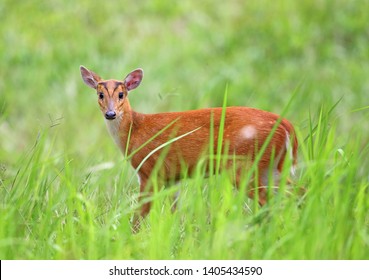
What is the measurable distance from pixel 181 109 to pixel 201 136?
529 centimetres

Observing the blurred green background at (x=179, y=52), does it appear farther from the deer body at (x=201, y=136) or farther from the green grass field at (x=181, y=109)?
the deer body at (x=201, y=136)

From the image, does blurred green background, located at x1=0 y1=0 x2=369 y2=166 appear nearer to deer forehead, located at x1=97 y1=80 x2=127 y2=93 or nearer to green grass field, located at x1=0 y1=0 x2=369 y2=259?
green grass field, located at x1=0 y1=0 x2=369 y2=259

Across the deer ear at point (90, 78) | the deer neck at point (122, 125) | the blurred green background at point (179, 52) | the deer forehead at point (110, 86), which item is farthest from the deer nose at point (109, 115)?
the blurred green background at point (179, 52)

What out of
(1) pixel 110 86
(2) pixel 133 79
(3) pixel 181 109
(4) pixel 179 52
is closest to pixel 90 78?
(1) pixel 110 86

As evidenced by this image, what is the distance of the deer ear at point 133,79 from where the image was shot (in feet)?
21.4

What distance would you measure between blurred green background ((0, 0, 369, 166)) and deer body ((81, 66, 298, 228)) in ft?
19.1

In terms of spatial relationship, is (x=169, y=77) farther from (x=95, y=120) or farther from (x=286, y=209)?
(x=286, y=209)

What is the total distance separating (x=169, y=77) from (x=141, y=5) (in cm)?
256

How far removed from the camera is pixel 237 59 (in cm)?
1509

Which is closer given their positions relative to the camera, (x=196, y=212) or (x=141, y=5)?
(x=196, y=212)

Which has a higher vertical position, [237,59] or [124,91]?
[124,91]

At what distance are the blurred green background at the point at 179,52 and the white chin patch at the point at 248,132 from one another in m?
6.21
